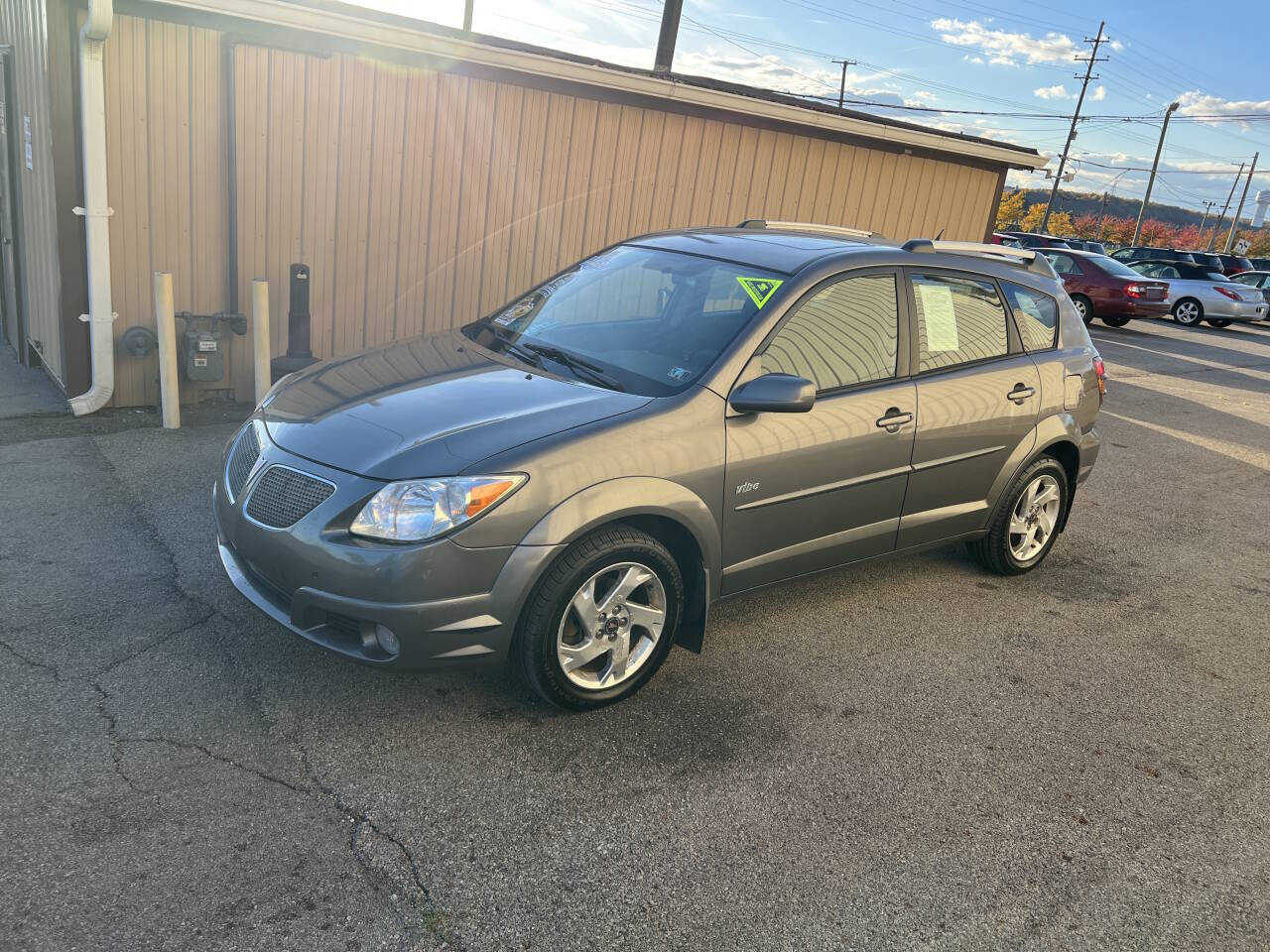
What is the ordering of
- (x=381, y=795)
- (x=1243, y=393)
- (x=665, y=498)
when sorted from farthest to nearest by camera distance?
1. (x=1243, y=393)
2. (x=665, y=498)
3. (x=381, y=795)

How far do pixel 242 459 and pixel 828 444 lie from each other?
7.63 feet

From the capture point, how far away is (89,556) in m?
4.48

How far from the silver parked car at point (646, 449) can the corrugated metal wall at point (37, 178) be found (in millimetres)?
4008

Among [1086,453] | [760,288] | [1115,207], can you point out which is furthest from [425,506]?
[1115,207]

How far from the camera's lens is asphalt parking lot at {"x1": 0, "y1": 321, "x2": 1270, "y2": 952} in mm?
2621

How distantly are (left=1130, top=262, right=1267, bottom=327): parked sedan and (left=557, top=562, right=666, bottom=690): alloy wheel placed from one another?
23.4m

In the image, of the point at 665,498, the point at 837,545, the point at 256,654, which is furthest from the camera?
the point at 837,545

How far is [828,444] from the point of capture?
4035 millimetres

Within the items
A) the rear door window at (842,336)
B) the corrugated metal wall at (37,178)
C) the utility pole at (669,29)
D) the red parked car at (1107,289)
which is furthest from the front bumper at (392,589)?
the red parked car at (1107,289)

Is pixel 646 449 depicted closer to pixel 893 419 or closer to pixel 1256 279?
pixel 893 419

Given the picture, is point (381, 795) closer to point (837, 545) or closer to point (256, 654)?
point (256, 654)

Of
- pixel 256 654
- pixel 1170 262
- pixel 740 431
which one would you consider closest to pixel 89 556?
pixel 256 654

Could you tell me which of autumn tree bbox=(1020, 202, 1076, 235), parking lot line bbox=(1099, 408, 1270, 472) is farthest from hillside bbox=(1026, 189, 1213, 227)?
parking lot line bbox=(1099, 408, 1270, 472)

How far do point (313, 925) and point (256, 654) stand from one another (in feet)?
4.88
